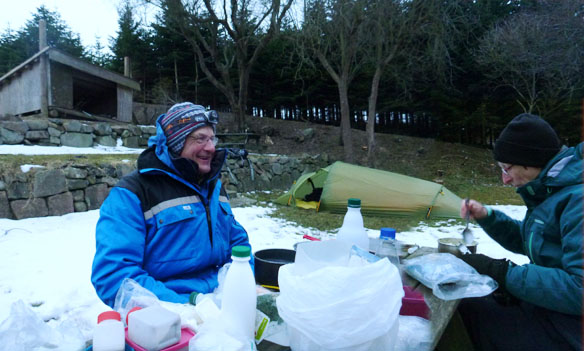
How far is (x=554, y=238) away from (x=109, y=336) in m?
1.56

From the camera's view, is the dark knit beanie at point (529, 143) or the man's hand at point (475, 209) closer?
the dark knit beanie at point (529, 143)

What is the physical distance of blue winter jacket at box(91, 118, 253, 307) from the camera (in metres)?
1.49

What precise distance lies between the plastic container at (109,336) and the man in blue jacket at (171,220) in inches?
23.1

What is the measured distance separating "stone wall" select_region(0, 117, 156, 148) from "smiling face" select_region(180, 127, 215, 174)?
6820mm

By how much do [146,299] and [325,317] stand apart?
54 centimetres

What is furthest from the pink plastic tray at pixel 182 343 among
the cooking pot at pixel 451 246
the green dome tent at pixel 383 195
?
the green dome tent at pixel 383 195

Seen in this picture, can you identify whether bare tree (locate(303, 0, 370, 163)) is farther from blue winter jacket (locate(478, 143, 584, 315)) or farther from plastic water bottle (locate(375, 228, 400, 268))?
plastic water bottle (locate(375, 228, 400, 268))

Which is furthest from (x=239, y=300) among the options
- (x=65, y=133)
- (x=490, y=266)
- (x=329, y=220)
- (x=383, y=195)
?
(x=65, y=133)

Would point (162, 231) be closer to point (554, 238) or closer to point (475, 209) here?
point (475, 209)

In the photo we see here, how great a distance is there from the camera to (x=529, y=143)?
5.12 feet

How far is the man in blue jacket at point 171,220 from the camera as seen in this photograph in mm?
1505

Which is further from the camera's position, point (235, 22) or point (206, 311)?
point (235, 22)

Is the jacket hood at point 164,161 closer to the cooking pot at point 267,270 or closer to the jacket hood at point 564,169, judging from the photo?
the cooking pot at point 267,270

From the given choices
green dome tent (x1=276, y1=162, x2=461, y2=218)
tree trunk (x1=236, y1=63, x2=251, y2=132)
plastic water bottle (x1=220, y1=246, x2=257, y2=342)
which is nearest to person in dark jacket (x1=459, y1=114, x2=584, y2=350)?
plastic water bottle (x1=220, y1=246, x2=257, y2=342)
